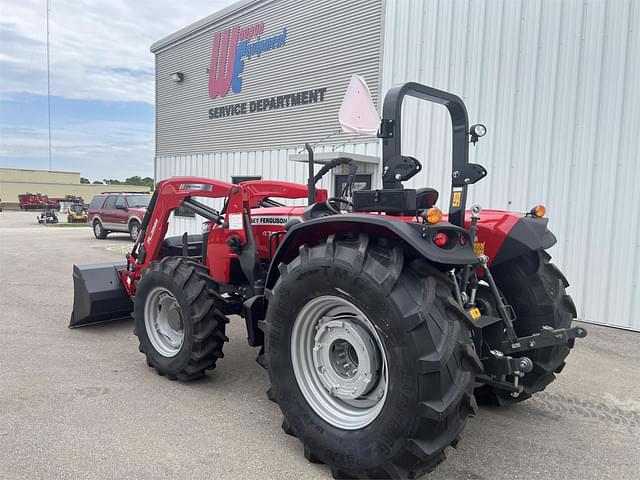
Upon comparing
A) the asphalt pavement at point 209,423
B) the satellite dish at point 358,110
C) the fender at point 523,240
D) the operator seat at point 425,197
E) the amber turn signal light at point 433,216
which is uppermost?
the satellite dish at point 358,110

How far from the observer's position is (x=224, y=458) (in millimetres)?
3014

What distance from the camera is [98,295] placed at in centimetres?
569

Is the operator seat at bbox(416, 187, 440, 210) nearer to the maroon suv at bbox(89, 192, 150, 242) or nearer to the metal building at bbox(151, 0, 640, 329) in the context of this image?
the metal building at bbox(151, 0, 640, 329)

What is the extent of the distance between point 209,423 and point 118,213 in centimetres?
1663

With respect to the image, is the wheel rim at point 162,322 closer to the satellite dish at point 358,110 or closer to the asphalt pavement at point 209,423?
the asphalt pavement at point 209,423

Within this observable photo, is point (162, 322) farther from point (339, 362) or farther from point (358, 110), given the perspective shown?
point (358, 110)

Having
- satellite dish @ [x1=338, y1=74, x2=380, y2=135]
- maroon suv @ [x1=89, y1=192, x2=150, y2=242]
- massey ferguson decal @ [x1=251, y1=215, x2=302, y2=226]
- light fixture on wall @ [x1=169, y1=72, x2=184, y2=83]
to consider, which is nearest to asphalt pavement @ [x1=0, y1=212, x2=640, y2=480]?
massey ferguson decal @ [x1=251, y1=215, x2=302, y2=226]

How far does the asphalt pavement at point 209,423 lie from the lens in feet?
9.63

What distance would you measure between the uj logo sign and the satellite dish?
9436 millimetres

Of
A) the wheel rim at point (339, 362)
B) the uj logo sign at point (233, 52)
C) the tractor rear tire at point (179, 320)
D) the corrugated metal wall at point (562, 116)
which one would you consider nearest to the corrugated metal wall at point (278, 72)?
the uj logo sign at point (233, 52)

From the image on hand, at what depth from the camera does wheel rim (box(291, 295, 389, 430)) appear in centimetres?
288

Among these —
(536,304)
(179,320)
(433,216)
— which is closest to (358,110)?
(433,216)

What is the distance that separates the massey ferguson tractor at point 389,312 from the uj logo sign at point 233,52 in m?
9.55

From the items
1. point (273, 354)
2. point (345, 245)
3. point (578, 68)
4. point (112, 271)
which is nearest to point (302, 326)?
point (273, 354)
